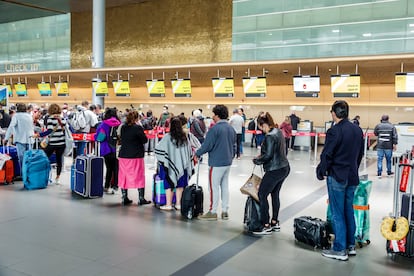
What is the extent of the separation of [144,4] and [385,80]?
12692 millimetres

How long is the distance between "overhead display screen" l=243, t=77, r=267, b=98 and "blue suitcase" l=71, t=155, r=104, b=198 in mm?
8194

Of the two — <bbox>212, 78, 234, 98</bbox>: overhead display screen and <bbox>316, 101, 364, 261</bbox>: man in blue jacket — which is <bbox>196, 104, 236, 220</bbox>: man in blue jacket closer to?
<bbox>316, 101, 364, 261</bbox>: man in blue jacket

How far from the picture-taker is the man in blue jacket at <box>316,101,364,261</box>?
4.59 meters

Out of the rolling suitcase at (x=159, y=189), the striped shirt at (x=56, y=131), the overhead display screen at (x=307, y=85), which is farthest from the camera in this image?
the overhead display screen at (x=307, y=85)

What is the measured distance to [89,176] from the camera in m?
7.45

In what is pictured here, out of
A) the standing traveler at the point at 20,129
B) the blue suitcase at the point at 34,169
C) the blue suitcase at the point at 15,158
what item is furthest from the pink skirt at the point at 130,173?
the blue suitcase at the point at 15,158

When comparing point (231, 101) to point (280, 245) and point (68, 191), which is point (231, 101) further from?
point (280, 245)

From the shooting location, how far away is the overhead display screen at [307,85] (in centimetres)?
1361

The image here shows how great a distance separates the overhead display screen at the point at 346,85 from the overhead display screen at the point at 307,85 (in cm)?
70

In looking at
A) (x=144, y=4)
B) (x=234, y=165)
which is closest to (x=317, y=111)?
(x=234, y=165)

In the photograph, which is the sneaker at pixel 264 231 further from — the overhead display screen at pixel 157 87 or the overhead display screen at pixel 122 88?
the overhead display screen at pixel 122 88

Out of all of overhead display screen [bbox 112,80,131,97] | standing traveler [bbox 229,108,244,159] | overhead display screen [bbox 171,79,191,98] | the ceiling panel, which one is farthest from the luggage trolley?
the ceiling panel

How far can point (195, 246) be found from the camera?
4969 mm

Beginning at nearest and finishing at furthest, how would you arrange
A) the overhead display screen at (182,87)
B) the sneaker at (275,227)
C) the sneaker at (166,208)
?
the sneaker at (275,227)
the sneaker at (166,208)
the overhead display screen at (182,87)
